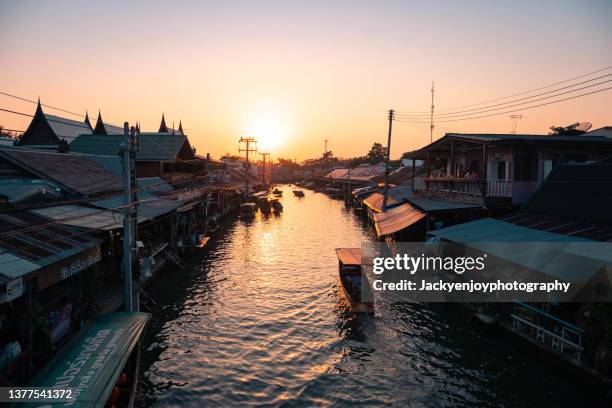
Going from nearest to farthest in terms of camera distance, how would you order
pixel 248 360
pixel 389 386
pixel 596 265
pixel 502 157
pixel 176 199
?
1. pixel 596 265
2. pixel 389 386
3. pixel 248 360
4. pixel 502 157
5. pixel 176 199

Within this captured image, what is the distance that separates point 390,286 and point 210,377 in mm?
12663

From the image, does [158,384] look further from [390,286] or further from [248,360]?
[390,286]

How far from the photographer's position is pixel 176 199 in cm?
3072

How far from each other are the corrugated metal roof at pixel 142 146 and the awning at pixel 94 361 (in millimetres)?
28398

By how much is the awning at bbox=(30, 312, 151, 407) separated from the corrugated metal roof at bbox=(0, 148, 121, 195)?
37.1 feet

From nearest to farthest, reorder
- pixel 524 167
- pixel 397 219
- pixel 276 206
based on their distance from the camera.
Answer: pixel 524 167 → pixel 397 219 → pixel 276 206

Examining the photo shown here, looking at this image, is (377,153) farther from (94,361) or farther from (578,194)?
(94,361)

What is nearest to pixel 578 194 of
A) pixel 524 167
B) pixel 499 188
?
pixel 499 188

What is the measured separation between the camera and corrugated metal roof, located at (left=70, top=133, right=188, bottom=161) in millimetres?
38750

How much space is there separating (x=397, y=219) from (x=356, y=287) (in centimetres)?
1123

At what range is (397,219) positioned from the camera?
1176 inches

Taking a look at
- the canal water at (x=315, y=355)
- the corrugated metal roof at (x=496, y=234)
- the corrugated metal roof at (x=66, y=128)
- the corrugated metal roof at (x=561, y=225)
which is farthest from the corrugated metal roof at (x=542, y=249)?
the corrugated metal roof at (x=66, y=128)

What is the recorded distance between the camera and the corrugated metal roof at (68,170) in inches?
816

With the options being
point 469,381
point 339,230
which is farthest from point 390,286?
point 339,230
